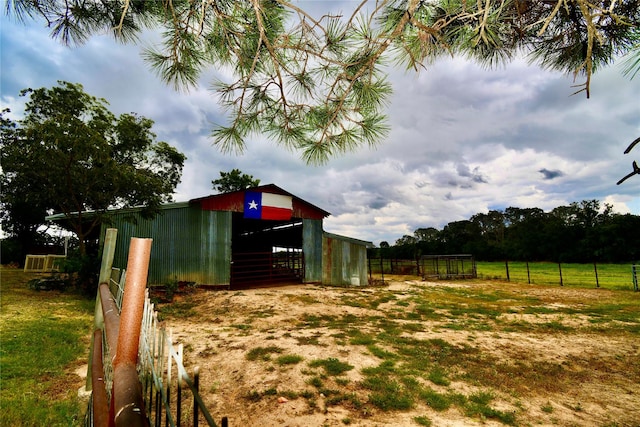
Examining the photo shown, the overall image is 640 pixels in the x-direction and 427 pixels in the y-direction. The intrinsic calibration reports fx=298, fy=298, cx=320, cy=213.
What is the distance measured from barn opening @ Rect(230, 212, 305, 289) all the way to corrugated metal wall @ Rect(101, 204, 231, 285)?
1203 mm

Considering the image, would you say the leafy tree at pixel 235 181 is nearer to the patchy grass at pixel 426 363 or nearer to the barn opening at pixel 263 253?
the barn opening at pixel 263 253

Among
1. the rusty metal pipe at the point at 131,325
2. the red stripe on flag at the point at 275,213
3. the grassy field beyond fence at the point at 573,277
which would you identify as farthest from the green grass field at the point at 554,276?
the rusty metal pipe at the point at 131,325

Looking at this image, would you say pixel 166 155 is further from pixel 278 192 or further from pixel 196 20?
pixel 196 20

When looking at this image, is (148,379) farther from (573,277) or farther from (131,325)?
(573,277)

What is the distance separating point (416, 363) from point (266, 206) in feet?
35.6

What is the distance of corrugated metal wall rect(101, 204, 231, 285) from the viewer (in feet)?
40.6

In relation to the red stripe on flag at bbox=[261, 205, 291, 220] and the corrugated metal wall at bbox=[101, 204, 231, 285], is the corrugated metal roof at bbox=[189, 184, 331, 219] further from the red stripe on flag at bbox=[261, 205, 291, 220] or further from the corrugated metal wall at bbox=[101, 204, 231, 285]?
the red stripe on flag at bbox=[261, 205, 291, 220]

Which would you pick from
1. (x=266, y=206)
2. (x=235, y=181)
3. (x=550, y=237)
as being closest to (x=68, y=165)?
(x=266, y=206)

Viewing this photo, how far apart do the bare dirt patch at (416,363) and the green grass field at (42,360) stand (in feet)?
5.33

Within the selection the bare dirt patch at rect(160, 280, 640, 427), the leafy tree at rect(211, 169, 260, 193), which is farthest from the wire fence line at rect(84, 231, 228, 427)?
the leafy tree at rect(211, 169, 260, 193)

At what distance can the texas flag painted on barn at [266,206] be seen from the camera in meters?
14.4

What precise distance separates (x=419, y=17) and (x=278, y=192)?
484 inches

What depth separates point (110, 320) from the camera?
187 centimetres

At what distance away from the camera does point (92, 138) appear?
1067 cm
